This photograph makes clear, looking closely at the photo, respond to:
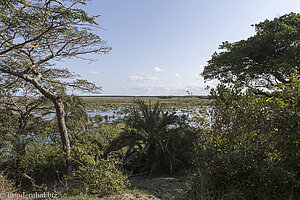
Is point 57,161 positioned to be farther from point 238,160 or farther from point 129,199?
point 238,160

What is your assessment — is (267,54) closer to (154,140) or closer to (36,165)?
(154,140)

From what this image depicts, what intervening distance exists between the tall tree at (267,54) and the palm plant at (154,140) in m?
A: 3.34

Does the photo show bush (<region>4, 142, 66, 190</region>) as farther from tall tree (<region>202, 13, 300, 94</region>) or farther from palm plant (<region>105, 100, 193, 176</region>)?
tall tree (<region>202, 13, 300, 94</region>)

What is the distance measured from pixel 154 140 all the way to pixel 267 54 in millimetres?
6672

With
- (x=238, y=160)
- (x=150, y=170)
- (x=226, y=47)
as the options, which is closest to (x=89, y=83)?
(x=150, y=170)

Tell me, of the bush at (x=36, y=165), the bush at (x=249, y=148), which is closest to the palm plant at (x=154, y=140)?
the bush at (x=36, y=165)

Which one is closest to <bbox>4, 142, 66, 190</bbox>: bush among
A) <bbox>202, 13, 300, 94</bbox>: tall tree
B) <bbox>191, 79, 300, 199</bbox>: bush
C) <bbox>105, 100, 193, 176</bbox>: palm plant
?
<bbox>105, 100, 193, 176</bbox>: palm plant

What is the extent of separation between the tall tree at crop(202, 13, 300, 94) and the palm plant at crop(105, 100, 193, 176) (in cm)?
334

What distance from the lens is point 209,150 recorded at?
286 cm

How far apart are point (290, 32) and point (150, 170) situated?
8.00 metres

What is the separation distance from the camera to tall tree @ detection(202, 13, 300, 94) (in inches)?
294

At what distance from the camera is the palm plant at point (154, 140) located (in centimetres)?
615

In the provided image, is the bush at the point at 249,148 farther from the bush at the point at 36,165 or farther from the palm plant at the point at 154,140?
the bush at the point at 36,165

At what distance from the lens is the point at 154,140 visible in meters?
6.39
